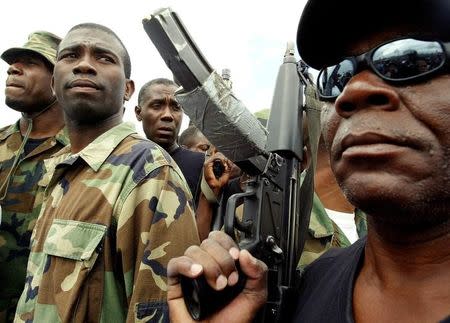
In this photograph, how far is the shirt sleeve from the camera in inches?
74.2

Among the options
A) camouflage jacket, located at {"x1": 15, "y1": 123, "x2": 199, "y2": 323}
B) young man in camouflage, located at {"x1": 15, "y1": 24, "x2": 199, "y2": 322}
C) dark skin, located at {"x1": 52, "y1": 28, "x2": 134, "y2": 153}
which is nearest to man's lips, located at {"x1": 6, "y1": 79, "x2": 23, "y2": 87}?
dark skin, located at {"x1": 52, "y1": 28, "x2": 134, "y2": 153}

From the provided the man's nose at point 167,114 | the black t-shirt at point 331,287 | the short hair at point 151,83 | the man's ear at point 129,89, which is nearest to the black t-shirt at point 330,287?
the black t-shirt at point 331,287

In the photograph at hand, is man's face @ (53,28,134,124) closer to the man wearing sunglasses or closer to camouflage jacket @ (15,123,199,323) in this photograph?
camouflage jacket @ (15,123,199,323)

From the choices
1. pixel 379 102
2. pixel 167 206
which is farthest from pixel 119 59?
pixel 379 102

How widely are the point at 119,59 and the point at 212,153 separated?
5.26ft

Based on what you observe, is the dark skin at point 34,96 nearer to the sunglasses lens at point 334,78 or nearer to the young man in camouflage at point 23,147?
the young man in camouflage at point 23,147

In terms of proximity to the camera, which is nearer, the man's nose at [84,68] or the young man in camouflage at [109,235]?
the young man in camouflage at [109,235]

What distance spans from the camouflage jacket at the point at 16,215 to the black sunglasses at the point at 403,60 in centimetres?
266

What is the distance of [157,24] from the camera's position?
5.99 ft

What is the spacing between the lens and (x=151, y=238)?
1.97 metres

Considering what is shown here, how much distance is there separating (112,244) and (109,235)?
5 centimetres

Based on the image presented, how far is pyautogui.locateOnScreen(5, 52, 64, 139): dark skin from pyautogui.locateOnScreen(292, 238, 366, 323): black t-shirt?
2826mm

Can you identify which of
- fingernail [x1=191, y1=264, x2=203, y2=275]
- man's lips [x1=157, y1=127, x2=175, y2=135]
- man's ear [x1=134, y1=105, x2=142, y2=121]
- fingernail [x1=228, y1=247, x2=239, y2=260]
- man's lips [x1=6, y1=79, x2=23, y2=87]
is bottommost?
man's lips [x1=157, y1=127, x2=175, y2=135]

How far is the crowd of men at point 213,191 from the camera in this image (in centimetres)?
100
